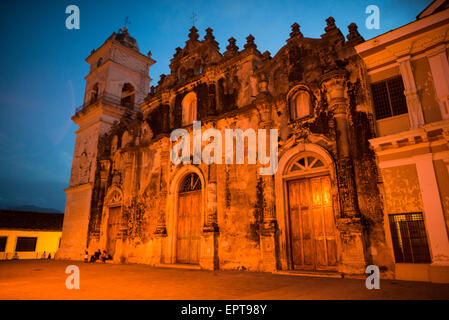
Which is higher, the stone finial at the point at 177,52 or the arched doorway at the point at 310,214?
the stone finial at the point at 177,52

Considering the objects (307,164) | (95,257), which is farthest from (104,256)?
(307,164)

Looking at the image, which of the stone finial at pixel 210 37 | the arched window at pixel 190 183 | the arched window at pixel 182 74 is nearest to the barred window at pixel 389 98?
the arched window at pixel 190 183

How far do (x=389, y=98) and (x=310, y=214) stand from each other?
4.25m

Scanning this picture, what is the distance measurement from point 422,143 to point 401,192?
1383mm

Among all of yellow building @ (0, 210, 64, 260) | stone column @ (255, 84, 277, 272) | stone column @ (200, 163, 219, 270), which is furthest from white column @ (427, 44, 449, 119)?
yellow building @ (0, 210, 64, 260)

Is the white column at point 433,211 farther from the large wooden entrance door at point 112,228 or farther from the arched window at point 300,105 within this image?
the large wooden entrance door at point 112,228

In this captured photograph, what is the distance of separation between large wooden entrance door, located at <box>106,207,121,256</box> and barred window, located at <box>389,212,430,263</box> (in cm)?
1338

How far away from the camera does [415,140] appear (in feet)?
24.7

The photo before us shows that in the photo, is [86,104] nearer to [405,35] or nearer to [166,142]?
[166,142]

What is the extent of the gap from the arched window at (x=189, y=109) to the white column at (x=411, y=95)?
9.02 metres

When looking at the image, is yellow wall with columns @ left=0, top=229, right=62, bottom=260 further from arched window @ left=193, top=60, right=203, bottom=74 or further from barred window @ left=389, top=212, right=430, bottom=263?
barred window @ left=389, top=212, right=430, bottom=263

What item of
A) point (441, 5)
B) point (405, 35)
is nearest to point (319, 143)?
point (405, 35)

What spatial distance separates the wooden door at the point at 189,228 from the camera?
1224 centimetres

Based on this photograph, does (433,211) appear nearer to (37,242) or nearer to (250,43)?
(250,43)
